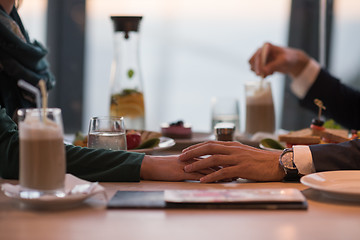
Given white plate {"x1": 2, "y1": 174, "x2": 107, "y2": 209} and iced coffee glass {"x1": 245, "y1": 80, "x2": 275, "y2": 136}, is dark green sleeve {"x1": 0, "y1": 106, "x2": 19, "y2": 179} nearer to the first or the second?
white plate {"x1": 2, "y1": 174, "x2": 107, "y2": 209}

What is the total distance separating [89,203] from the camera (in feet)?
3.57

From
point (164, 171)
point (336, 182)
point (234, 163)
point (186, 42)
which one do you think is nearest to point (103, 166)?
point (164, 171)

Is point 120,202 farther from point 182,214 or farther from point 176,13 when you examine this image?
point 176,13

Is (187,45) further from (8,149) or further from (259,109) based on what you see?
(8,149)

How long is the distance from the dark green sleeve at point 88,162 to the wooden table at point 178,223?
22 cm

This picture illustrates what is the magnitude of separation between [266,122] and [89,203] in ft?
4.16

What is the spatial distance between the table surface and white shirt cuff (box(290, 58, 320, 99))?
67.0 inches

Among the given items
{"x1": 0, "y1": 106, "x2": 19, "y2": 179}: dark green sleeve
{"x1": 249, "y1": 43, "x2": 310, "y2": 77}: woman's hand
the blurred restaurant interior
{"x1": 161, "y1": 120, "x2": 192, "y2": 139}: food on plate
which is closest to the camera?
{"x1": 0, "y1": 106, "x2": 19, "y2": 179}: dark green sleeve

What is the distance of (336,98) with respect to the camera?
109 inches

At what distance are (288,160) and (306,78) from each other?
151cm

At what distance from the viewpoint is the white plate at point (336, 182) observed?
1126mm

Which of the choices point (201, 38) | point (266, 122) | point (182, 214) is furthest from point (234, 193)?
point (201, 38)

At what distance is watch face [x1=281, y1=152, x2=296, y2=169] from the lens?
4.43 feet

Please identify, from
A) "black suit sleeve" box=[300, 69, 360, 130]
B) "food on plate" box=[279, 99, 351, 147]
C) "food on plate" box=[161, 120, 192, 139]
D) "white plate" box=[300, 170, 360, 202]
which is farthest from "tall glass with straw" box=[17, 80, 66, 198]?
"black suit sleeve" box=[300, 69, 360, 130]
